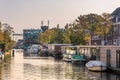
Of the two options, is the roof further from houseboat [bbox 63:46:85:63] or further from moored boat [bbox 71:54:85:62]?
moored boat [bbox 71:54:85:62]

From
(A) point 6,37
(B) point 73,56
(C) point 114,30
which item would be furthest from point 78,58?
(A) point 6,37

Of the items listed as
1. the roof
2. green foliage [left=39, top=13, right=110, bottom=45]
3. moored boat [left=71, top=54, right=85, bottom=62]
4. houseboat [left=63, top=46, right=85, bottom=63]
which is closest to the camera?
moored boat [left=71, top=54, right=85, bottom=62]

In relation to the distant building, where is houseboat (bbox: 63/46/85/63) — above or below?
below

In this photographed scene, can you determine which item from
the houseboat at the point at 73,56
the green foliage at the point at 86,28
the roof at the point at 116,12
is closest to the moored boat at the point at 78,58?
the houseboat at the point at 73,56

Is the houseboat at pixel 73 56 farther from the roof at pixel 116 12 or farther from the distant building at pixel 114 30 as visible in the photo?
the roof at pixel 116 12

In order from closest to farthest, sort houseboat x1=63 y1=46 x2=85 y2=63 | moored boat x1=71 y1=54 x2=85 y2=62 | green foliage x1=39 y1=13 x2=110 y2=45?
moored boat x1=71 y1=54 x2=85 y2=62 < houseboat x1=63 y1=46 x2=85 y2=63 < green foliage x1=39 y1=13 x2=110 y2=45

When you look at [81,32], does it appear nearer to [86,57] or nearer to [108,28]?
[108,28]

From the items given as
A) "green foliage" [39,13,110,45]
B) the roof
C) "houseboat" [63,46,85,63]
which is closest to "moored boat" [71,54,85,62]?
"houseboat" [63,46,85,63]

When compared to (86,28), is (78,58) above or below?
below

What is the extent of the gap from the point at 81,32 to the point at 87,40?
8.43ft

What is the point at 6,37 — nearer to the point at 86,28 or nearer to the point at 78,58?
the point at 86,28

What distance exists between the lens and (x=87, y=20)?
408 ft

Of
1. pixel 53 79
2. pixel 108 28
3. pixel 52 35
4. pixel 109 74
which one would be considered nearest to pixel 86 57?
pixel 108 28

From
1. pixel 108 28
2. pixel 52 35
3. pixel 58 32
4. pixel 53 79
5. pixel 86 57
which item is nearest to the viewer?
pixel 53 79
